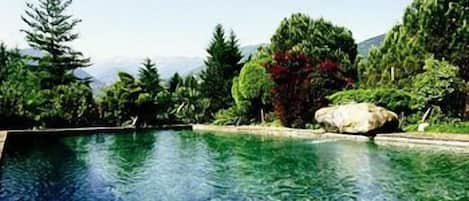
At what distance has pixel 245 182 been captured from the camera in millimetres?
9500

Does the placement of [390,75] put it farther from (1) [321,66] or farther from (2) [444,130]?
(2) [444,130]

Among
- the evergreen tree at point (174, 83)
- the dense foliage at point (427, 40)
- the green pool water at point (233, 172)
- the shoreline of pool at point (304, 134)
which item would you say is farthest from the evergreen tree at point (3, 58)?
the dense foliage at point (427, 40)

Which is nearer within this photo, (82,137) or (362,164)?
(362,164)

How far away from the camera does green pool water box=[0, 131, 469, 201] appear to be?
8.38 m

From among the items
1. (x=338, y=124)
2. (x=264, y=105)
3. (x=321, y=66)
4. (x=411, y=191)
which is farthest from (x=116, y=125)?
(x=411, y=191)

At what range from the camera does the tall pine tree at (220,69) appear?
26.5 meters

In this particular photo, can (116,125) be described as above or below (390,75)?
below

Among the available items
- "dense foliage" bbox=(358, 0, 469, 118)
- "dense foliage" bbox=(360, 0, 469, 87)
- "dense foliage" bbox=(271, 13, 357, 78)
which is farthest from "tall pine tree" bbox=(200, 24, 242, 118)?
"dense foliage" bbox=(360, 0, 469, 87)

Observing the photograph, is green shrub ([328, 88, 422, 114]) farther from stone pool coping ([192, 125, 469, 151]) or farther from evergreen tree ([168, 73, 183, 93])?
evergreen tree ([168, 73, 183, 93])

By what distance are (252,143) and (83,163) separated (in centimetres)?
585

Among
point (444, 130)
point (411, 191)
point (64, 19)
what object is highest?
point (64, 19)

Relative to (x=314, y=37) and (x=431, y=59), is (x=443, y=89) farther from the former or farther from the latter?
(x=314, y=37)

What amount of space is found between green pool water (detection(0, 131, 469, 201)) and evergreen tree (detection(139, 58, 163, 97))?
444 inches

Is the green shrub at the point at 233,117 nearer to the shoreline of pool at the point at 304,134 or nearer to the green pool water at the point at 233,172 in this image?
the shoreline of pool at the point at 304,134
